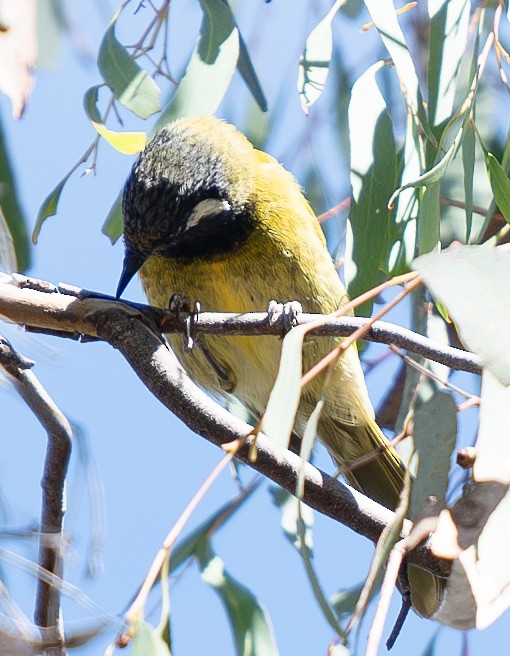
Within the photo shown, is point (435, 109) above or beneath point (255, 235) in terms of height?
above

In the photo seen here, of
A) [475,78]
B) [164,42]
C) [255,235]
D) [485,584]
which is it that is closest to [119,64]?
[164,42]

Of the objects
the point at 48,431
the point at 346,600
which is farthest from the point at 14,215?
the point at 346,600

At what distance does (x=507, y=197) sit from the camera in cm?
210

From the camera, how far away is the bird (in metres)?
2.54

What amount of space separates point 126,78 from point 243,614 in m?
1.14

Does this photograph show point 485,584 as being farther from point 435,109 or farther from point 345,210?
point 345,210

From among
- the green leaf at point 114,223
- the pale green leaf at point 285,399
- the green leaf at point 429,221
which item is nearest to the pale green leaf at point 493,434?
the pale green leaf at point 285,399

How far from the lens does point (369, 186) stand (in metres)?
2.25

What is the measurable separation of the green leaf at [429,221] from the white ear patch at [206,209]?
27.2 inches

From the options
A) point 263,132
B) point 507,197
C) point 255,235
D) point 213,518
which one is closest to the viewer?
point 507,197

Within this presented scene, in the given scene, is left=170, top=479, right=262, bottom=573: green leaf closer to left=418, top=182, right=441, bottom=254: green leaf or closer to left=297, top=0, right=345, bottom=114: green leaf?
left=418, top=182, right=441, bottom=254: green leaf

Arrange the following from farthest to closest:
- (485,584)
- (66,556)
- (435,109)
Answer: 1. (435,109)
2. (66,556)
3. (485,584)

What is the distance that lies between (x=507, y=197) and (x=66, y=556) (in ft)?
3.66

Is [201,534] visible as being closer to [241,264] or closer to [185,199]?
[241,264]
